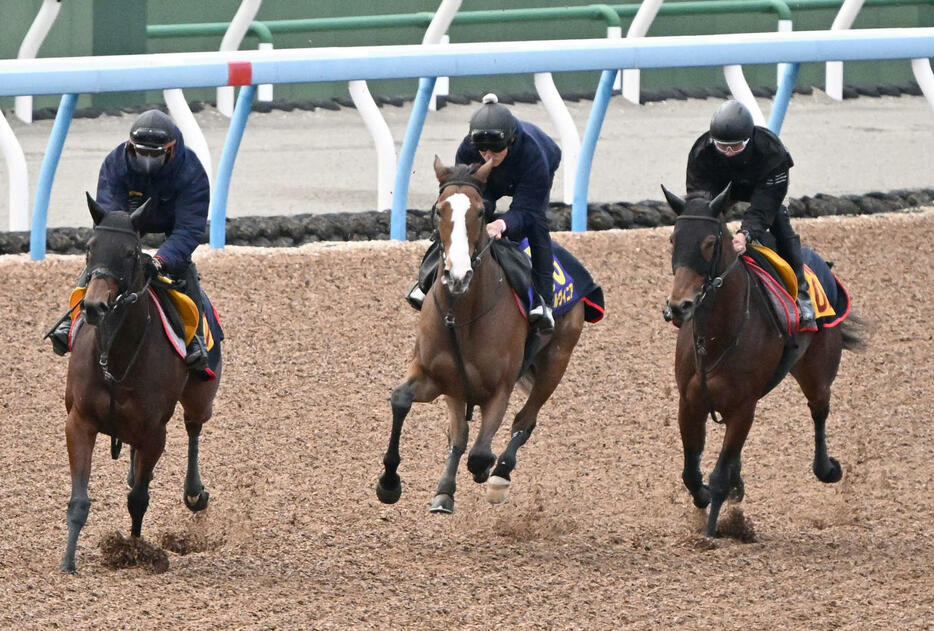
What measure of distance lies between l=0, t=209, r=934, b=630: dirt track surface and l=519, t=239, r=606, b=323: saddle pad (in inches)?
33.3

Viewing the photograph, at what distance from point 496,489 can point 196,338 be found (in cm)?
163

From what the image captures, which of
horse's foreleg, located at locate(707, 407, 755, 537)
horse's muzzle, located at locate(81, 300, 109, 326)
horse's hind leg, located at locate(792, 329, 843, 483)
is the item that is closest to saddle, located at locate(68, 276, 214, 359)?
horse's muzzle, located at locate(81, 300, 109, 326)

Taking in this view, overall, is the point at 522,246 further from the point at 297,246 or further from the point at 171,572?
the point at 297,246

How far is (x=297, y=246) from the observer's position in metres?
12.0

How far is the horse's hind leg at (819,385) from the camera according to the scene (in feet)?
32.1

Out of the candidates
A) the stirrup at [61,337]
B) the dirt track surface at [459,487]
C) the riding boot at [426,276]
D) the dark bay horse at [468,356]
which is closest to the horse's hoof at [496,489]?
the dark bay horse at [468,356]

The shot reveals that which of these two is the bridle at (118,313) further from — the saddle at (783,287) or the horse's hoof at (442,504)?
the saddle at (783,287)

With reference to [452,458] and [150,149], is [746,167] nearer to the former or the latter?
[452,458]

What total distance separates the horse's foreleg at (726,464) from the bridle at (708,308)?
0.48 ft

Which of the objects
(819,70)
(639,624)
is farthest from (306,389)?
(819,70)

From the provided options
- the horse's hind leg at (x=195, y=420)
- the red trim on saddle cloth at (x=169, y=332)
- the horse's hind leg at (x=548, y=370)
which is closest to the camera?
the red trim on saddle cloth at (x=169, y=332)

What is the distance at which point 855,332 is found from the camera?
1038 centimetres

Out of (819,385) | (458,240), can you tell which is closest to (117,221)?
(458,240)

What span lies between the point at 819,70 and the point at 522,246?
1201 cm
